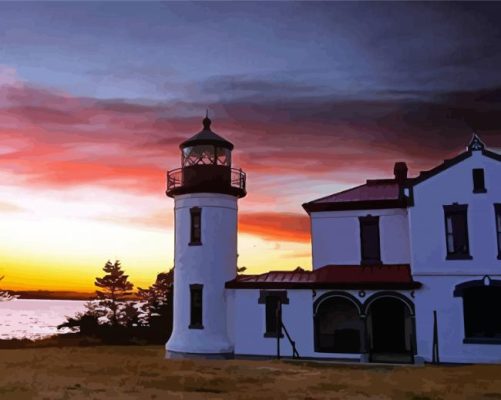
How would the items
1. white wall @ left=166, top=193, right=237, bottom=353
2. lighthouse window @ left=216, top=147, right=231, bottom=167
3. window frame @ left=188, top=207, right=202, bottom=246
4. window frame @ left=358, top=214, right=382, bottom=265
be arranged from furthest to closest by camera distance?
1. lighthouse window @ left=216, top=147, right=231, bottom=167
2. window frame @ left=188, top=207, right=202, bottom=246
3. window frame @ left=358, top=214, right=382, bottom=265
4. white wall @ left=166, top=193, right=237, bottom=353

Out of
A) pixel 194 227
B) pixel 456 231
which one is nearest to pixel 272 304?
pixel 194 227

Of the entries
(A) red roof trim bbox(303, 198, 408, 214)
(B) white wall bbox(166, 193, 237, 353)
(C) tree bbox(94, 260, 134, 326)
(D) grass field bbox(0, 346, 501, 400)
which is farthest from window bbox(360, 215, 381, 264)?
(C) tree bbox(94, 260, 134, 326)

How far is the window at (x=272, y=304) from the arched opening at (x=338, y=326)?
1522 millimetres

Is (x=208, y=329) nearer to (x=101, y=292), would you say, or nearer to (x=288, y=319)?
(x=288, y=319)

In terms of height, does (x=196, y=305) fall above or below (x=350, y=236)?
below

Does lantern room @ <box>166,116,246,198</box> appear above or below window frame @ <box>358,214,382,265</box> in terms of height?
above

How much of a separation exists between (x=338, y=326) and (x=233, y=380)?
9080 millimetres

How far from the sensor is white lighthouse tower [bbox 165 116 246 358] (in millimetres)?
22875

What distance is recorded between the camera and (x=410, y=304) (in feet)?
68.1

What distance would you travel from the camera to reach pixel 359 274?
72.2 ft

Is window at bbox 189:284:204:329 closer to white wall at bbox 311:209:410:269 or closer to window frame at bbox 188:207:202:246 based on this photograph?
window frame at bbox 188:207:202:246

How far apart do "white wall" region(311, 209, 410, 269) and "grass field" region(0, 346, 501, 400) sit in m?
5.29

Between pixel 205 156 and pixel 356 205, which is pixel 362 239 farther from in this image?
pixel 205 156

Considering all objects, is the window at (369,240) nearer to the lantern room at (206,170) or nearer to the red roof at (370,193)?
the red roof at (370,193)
